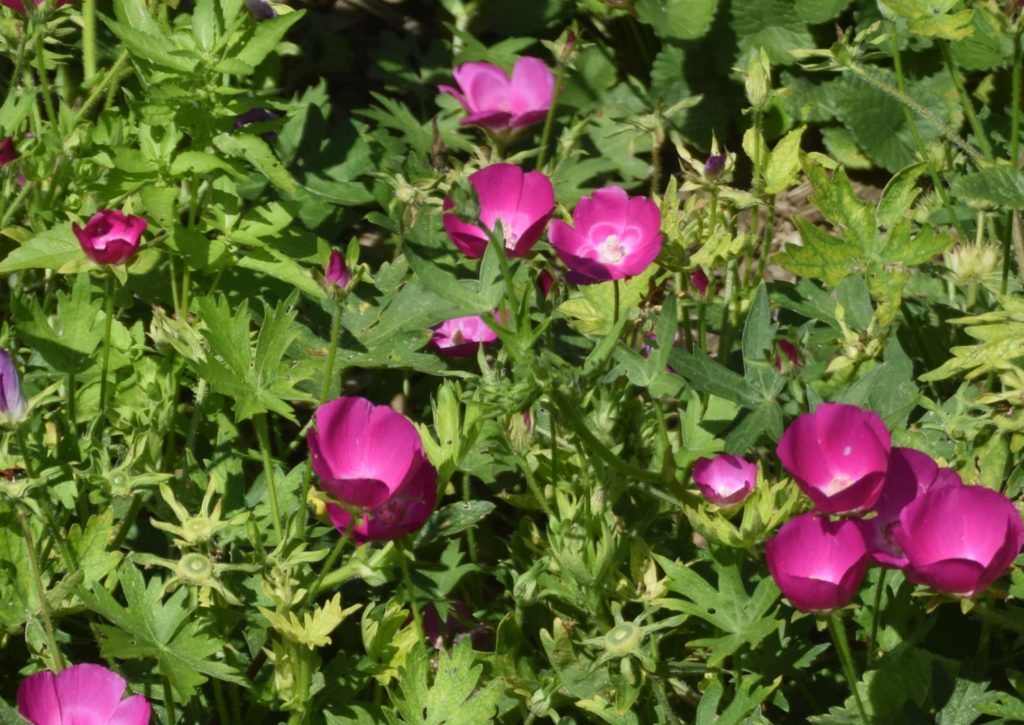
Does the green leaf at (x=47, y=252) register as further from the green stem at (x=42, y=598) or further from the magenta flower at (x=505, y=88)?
the magenta flower at (x=505, y=88)

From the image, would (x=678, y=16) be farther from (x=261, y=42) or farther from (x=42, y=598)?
(x=42, y=598)

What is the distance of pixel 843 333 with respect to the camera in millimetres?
1977

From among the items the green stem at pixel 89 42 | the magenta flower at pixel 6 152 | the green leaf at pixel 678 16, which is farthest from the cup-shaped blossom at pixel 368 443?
the green leaf at pixel 678 16

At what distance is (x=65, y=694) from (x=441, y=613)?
0.51m

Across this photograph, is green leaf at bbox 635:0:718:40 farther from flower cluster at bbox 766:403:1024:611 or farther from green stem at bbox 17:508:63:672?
green stem at bbox 17:508:63:672

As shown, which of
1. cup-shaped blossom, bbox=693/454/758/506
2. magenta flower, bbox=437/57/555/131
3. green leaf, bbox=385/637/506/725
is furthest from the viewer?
magenta flower, bbox=437/57/555/131

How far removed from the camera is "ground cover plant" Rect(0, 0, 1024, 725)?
1.57 m

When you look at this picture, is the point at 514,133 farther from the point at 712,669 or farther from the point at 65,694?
the point at 65,694

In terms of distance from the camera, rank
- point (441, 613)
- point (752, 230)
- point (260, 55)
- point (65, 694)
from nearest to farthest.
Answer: point (65, 694)
point (441, 613)
point (260, 55)
point (752, 230)

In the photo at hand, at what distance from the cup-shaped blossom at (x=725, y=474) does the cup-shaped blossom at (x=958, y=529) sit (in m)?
0.29

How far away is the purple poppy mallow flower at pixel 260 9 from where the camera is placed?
2.33 metres

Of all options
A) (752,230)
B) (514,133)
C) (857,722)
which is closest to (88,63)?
(514,133)

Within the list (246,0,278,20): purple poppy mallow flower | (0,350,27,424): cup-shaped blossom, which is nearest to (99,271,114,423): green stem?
(0,350,27,424): cup-shaped blossom

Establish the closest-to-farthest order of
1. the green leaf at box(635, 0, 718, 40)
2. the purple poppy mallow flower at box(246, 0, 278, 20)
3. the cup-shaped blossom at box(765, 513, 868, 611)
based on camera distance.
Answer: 1. the cup-shaped blossom at box(765, 513, 868, 611)
2. the purple poppy mallow flower at box(246, 0, 278, 20)
3. the green leaf at box(635, 0, 718, 40)
